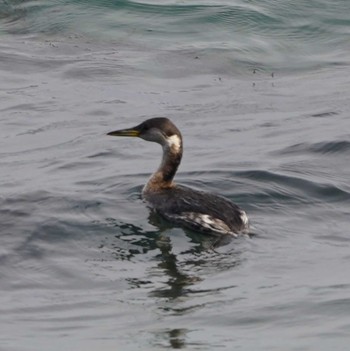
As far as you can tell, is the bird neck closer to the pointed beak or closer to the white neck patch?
the white neck patch

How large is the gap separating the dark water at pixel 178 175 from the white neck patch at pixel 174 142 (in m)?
0.64

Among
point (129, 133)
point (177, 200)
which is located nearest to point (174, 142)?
point (129, 133)

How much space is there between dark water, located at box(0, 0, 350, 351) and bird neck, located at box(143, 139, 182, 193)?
0.95ft

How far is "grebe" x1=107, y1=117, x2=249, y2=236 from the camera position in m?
12.8

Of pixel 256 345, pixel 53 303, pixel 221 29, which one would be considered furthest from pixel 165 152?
pixel 221 29

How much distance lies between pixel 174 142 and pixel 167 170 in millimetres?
291

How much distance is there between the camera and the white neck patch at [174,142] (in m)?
14.3

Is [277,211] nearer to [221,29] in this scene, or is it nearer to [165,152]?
[165,152]

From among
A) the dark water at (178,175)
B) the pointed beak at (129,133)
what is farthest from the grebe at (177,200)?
the dark water at (178,175)

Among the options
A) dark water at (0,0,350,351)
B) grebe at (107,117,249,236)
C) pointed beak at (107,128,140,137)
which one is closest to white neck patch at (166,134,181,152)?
grebe at (107,117,249,236)

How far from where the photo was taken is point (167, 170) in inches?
562

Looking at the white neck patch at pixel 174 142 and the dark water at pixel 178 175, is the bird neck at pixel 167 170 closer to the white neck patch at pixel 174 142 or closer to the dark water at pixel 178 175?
the white neck patch at pixel 174 142

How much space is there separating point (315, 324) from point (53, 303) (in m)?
2.06

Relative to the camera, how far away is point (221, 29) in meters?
22.1
